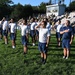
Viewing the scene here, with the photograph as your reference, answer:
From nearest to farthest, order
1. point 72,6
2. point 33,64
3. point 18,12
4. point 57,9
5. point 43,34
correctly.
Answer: point 43,34 < point 33,64 < point 57,9 < point 18,12 < point 72,6

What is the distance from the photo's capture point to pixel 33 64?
12828mm

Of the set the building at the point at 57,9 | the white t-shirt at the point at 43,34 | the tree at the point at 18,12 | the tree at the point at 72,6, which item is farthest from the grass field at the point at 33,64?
the tree at the point at 72,6

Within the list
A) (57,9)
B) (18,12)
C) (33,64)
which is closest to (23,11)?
(18,12)

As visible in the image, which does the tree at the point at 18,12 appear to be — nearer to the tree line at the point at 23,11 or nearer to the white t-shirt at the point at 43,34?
the tree line at the point at 23,11

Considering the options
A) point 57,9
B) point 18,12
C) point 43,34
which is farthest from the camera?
point 18,12

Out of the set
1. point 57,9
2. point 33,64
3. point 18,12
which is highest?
point 57,9

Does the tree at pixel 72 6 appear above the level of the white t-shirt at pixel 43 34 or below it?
above

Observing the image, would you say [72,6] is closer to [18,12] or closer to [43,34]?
A: [18,12]

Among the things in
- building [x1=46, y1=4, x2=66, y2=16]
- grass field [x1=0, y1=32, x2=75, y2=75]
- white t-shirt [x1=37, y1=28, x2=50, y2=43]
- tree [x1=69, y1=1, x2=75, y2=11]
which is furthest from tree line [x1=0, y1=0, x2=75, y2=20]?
white t-shirt [x1=37, y1=28, x2=50, y2=43]

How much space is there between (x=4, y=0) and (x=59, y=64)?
2900 inches

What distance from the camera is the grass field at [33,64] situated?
455 inches

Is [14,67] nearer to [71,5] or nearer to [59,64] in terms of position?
[59,64]

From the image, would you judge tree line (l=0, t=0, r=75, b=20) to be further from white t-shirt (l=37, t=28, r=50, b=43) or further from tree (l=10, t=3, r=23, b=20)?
white t-shirt (l=37, t=28, r=50, b=43)

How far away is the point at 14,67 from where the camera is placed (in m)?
12.3
